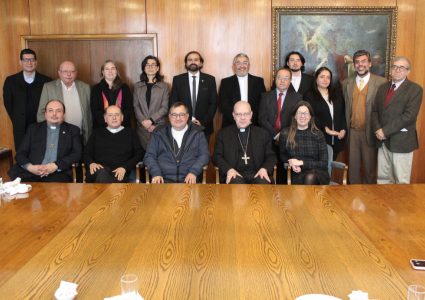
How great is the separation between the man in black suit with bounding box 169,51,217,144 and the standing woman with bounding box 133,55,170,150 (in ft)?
0.45

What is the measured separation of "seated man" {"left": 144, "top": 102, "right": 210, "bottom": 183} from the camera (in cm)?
388

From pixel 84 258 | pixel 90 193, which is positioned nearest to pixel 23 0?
pixel 90 193

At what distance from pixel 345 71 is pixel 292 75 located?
36.1 inches

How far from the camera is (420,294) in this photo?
3.97 feet

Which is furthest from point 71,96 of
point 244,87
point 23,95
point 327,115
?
point 327,115

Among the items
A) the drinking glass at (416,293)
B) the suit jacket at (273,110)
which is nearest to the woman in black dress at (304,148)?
the suit jacket at (273,110)

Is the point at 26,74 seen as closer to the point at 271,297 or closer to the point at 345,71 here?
the point at 345,71

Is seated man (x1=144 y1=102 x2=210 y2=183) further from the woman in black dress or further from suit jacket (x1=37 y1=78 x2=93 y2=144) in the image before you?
suit jacket (x1=37 y1=78 x2=93 y2=144)

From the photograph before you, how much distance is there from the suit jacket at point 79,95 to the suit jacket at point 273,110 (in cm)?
212

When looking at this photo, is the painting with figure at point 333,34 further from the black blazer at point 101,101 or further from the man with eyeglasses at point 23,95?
the man with eyeglasses at point 23,95

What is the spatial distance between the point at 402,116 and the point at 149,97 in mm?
2940

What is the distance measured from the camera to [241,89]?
5.02 metres

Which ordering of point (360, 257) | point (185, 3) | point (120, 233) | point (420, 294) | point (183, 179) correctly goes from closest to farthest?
1. point (420, 294)
2. point (360, 257)
3. point (120, 233)
4. point (183, 179)
5. point (185, 3)

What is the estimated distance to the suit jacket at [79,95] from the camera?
464 cm
